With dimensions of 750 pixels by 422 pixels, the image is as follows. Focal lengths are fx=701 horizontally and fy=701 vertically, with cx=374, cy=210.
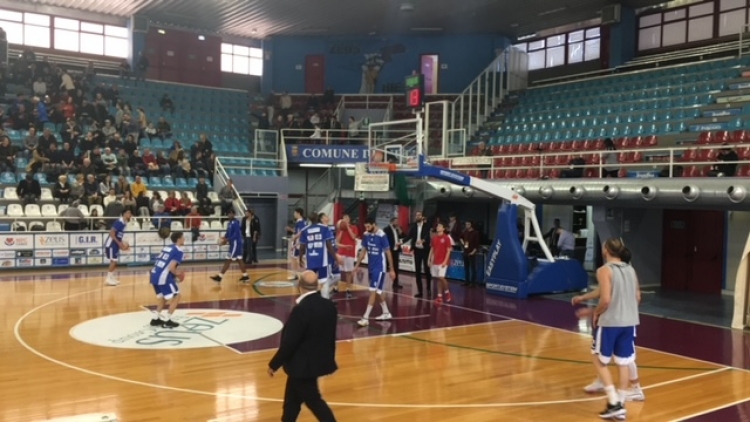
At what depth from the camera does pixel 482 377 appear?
30.8ft

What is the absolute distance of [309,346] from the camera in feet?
19.8

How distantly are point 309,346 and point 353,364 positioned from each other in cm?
402

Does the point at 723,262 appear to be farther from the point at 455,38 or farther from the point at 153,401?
the point at 455,38

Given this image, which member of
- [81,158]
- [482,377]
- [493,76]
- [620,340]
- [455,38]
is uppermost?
[455,38]

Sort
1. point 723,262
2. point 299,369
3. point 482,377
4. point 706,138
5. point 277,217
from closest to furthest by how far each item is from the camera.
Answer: point 299,369 < point 482,377 < point 723,262 < point 706,138 < point 277,217

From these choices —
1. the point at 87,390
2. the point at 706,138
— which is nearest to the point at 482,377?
the point at 87,390

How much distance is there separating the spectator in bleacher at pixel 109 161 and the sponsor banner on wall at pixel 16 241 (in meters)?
4.13

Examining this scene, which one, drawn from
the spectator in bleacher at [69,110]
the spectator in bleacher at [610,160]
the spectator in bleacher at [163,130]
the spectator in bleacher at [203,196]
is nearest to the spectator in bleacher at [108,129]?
the spectator in bleacher at [69,110]

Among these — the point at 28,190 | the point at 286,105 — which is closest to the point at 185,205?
the point at 28,190

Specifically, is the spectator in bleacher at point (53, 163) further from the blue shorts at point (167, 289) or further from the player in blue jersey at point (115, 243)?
the blue shorts at point (167, 289)

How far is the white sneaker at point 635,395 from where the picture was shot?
847 centimetres

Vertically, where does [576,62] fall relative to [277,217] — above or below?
above

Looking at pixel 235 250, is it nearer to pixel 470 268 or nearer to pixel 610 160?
pixel 470 268

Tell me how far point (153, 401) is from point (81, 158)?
17643mm
